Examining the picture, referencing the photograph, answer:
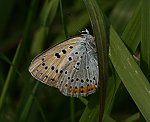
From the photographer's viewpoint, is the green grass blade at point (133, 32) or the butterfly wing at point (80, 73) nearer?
the green grass blade at point (133, 32)

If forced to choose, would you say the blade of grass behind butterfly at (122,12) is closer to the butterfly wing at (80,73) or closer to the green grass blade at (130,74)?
the butterfly wing at (80,73)

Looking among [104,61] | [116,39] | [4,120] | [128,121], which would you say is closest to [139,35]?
[116,39]

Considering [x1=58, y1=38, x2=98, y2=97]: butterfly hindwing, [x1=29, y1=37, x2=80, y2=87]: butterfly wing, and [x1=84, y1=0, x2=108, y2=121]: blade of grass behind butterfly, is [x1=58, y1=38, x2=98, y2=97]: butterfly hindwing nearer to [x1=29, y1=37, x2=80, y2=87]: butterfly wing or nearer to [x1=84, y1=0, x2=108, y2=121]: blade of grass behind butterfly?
[x1=29, y1=37, x2=80, y2=87]: butterfly wing

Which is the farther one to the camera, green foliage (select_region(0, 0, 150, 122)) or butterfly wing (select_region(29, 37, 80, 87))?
butterfly wing (select_region(29, 37, 80, 87))

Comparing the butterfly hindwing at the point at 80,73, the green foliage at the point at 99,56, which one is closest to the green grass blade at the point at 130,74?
the green foliage at the point at 99,56

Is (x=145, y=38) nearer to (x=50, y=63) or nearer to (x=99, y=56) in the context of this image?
(x=99, y=56)

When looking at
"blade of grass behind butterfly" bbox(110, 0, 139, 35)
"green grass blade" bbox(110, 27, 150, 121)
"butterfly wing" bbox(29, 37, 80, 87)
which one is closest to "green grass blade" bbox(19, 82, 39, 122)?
"butterfly wing" bbox(29, 37, 80, 87)

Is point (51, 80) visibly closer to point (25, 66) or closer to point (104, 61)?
point (104, 61)
